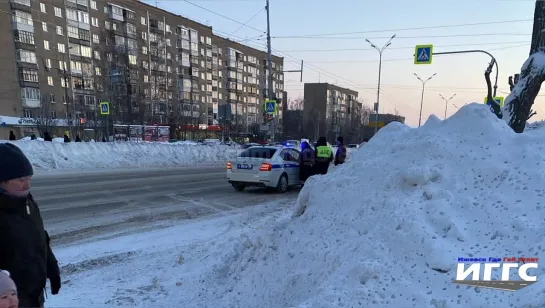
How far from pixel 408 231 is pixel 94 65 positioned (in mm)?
57094

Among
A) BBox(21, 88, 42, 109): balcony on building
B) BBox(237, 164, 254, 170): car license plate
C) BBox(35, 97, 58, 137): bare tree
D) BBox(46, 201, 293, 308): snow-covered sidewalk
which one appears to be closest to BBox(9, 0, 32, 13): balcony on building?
BBox(21, 88, 42, 109): balcony on building

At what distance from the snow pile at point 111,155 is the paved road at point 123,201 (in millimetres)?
3283

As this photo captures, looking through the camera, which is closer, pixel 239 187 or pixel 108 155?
pixel 239 187

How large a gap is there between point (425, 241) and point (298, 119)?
300 feet

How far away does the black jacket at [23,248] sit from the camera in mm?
1969

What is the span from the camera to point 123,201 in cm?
950

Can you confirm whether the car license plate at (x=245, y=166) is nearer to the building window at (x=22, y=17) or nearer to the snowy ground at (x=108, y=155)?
the snowy ground at (x=108, y=155)

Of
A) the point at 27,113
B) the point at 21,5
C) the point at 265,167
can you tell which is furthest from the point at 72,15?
the point at 265,167

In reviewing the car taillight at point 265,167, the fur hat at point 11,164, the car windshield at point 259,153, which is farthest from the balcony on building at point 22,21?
the fur hat at point 11,164

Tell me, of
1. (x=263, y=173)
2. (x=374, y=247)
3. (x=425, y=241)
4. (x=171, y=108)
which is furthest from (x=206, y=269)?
(x=171, y=108)

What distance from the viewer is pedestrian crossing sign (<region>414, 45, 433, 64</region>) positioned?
2011 cm

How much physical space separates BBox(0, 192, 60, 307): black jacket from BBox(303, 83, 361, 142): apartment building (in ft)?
293

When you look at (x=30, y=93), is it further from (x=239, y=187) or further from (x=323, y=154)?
(x=323, y=154)

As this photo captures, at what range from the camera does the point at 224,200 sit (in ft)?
33.3
